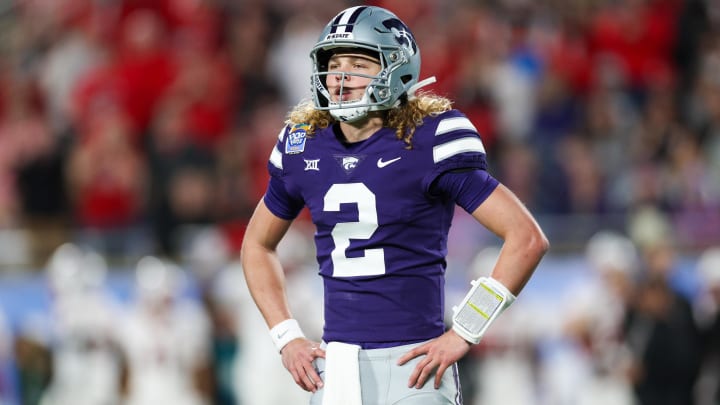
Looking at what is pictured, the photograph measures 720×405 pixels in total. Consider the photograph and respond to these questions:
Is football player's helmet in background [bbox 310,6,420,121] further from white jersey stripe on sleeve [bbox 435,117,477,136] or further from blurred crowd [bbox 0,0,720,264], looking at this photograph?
blurred crowd [bbox 0,0,720,264]

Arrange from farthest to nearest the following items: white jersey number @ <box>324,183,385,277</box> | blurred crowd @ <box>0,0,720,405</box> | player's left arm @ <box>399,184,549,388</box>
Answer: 1. blurred crowd @ <box>0,0,720,405</box>
2. white jersey number @ <box>324,183,385,277</box>
3. player's left arm @ <box>399,184,549,388</box>

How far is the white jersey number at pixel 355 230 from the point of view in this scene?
3.96m

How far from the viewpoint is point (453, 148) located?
3.89 meters

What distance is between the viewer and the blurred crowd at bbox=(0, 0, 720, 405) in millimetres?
9047

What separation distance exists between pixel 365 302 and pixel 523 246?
0.51 metres

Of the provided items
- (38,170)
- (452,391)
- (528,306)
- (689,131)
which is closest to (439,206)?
(452,391)

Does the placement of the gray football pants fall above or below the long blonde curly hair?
below

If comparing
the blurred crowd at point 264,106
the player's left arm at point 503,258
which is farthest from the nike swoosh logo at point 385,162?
the blurred crowd at point 264,106

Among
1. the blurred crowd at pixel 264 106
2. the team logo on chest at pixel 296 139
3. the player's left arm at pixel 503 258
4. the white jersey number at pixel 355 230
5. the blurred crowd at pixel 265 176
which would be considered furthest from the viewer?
the blurred crowd at pixel 264 106

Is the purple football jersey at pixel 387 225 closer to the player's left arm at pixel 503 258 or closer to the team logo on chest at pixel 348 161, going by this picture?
the team logo on chest at pixel 348 161

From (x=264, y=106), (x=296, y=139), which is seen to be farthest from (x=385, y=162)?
(x=264, y=106)

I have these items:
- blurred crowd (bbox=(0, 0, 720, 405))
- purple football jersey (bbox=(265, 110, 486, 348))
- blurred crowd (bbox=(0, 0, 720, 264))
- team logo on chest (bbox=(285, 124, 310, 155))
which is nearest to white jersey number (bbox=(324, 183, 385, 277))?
purple football jersey (bbox=(265, 110, 486, 348))

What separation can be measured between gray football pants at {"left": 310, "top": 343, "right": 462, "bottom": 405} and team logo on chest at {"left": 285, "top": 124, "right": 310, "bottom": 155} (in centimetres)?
68

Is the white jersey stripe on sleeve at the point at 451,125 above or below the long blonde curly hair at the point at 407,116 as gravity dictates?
below
